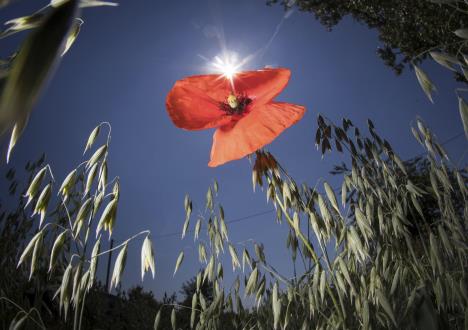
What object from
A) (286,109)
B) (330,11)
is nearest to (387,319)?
(286,109)

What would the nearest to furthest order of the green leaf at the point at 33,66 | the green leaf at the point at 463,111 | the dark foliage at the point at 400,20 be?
1. the green leaf at the point at 33,66
2. the green leaf at the point at 463,111
3. the dark foliage at the point at 400,20

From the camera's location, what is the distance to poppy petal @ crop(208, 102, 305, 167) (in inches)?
53.5

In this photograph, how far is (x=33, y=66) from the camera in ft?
0.65

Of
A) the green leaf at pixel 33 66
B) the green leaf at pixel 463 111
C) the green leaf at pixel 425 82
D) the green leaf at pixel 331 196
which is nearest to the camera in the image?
the green leaf at pixel 33 66

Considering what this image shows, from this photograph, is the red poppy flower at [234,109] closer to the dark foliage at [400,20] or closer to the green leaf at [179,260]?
the green leaf at [179,260]

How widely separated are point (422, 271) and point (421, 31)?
7.23m

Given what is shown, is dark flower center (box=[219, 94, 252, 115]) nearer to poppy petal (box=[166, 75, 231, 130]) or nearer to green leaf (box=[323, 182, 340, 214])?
poppy petal (box=[166, 75, 231, 130])

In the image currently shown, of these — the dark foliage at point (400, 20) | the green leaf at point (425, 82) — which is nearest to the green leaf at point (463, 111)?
the green leaf at point (425, 82)

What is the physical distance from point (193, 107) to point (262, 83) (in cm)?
31

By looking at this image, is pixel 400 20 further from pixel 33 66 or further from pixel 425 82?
pixel 33 66

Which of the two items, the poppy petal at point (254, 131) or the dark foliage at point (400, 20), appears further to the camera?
the dark foliage at point (400, 20)

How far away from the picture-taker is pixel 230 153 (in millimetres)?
1417

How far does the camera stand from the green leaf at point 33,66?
18 centimetres

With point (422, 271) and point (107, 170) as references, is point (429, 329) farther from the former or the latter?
point (107, 170)
